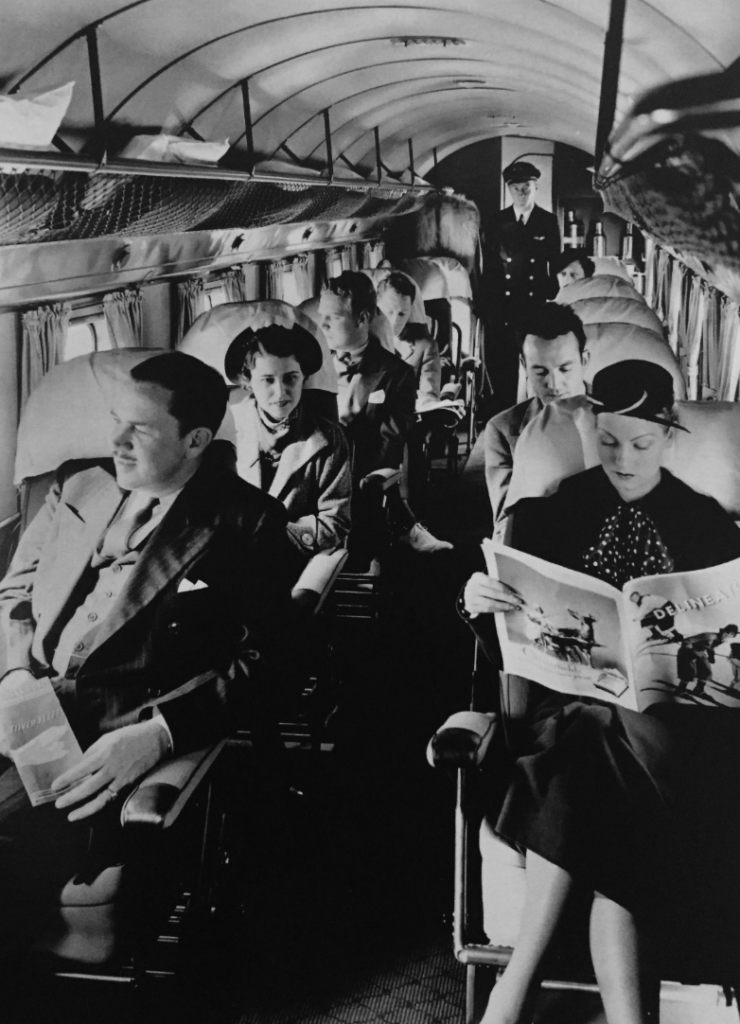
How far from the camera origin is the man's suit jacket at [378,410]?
327cm

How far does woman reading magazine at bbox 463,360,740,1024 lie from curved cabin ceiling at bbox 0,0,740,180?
3.21 ft

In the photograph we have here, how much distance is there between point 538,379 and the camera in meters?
3.07

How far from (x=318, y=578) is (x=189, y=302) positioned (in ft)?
4.13

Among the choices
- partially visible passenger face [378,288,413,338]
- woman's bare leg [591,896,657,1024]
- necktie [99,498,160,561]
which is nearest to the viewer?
woman's bare leg [591,896,657,1024]

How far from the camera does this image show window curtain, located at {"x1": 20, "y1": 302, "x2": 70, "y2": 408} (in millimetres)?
3436

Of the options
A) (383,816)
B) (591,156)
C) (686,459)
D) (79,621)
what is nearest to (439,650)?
(383,816)

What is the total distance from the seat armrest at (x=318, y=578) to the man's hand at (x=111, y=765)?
0.75m

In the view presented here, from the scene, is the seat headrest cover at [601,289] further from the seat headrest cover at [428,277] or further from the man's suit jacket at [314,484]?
the man's suit jacket at [314,484]

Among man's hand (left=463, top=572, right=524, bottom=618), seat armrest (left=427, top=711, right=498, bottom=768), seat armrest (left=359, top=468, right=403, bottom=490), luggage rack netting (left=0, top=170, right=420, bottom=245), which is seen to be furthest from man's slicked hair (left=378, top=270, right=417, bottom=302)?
seat armrest (left=427, top=711, right=498, bottom=768)

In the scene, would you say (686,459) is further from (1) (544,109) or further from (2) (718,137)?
(1) (544,109)

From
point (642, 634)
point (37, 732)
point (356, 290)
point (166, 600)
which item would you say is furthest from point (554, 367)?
point (37, 732)

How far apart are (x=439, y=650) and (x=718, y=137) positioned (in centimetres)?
183

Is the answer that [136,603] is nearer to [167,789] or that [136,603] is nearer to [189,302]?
[167,789]

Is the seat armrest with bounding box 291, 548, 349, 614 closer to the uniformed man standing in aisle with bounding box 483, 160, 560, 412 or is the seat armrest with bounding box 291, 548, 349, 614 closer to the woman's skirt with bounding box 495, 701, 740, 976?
the uniformed man standing in aisle with bounding box 483, 160, 560, 412
